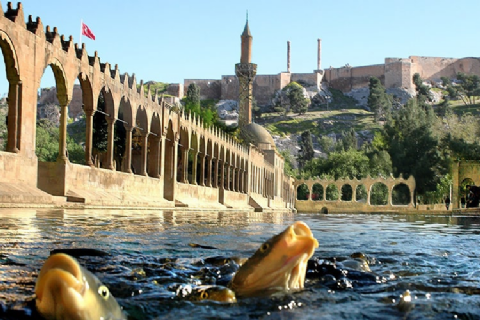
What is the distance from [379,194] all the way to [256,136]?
32.9 meters

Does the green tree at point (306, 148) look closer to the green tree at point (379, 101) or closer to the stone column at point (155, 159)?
the green tree at point (379, 101)

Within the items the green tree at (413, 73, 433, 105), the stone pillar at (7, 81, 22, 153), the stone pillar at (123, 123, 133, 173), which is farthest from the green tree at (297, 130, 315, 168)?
the stone pillar at (7, 81, 22, 153)

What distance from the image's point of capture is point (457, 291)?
4613 millimetres

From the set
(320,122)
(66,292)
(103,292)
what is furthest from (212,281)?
(320,122)

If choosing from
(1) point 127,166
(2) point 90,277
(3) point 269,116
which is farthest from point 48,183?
(3) point 269,116

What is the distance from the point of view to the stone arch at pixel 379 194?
306ft

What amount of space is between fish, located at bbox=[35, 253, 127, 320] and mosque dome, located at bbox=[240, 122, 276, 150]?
63.7m

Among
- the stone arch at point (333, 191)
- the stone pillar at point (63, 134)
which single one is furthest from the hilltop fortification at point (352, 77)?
the stone pillar at point (63, 134)

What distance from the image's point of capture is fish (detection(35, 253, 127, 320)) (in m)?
2.65

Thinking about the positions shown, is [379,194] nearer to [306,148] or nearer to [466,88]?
[306,148]

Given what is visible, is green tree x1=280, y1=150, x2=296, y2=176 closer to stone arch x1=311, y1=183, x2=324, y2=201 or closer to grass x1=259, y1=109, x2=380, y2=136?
stone arch x1=311, y1=183, x2=324, y2=201

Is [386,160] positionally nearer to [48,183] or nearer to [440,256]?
[48,183]

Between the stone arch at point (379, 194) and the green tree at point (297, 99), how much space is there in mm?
55184

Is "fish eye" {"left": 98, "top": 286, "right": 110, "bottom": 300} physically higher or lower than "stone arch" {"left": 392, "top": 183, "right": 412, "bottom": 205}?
lower
